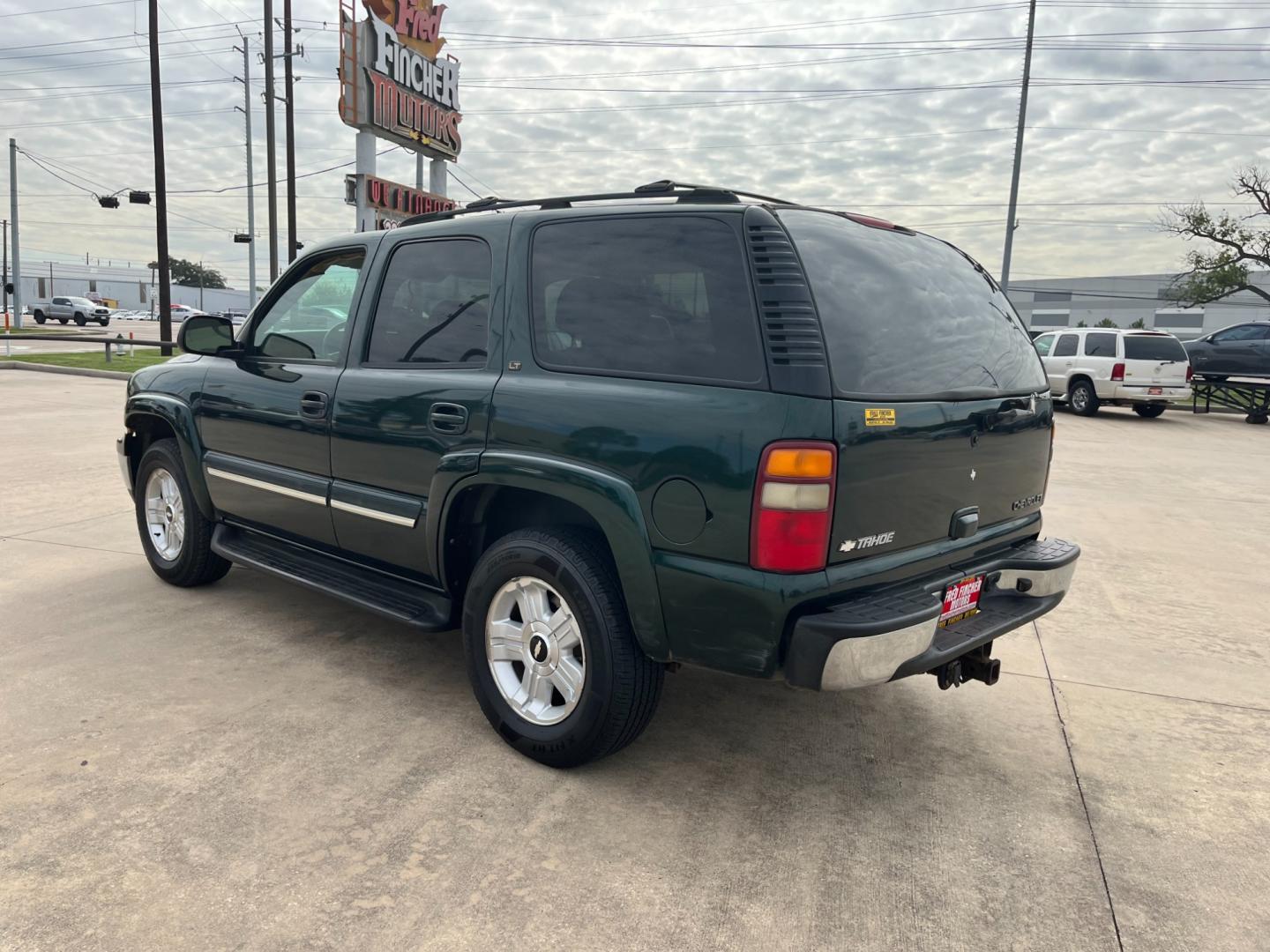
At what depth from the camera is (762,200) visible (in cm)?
309

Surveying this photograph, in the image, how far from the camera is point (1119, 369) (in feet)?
54.7

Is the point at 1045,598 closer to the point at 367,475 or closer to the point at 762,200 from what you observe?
the point at 762,200

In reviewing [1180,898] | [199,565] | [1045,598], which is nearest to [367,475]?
[199,565]

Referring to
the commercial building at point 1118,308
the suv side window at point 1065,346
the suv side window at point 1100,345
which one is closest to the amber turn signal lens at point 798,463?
the suv side window at point 1100,345

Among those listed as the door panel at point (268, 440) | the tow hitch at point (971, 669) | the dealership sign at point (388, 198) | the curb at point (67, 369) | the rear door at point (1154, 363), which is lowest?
the tow hitch at point (971, 669)

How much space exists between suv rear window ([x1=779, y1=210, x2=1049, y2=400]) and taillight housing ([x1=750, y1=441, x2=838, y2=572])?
9.2 inches

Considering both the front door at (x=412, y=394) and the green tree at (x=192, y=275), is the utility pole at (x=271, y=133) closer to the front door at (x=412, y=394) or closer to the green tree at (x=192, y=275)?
the front door at (x=412, y=394)

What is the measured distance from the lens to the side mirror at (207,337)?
166 inches

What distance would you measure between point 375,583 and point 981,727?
8.26 feet

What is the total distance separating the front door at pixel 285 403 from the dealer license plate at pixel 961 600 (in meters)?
2.49

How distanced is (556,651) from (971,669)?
148 centimetres

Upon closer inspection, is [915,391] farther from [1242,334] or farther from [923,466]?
[1242,334]

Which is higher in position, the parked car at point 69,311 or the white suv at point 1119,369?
the parked car at point 69,311

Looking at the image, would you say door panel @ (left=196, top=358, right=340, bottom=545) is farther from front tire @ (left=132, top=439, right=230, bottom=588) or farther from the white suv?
the white suv
